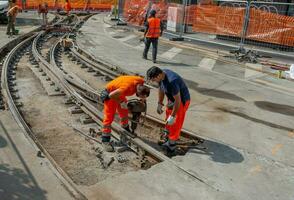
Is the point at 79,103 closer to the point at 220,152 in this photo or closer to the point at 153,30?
the point at 220,152

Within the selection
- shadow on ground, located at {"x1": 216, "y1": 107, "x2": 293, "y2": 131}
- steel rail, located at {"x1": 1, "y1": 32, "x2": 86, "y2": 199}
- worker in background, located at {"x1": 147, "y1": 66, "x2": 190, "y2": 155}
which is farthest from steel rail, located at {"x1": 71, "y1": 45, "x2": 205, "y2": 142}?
steel rail, located at {"x1": 1, "y1": 32, "x2": 86, "y2": 199}

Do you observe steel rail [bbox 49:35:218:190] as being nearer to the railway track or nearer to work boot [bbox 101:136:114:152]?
the railway track

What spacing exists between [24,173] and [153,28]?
30.3 ft

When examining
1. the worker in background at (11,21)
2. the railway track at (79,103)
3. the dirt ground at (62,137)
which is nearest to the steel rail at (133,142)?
the railway track at (79,103)

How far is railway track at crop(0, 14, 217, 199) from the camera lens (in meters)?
6.14

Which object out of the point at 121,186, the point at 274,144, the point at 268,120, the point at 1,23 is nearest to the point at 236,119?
the point at 268,120

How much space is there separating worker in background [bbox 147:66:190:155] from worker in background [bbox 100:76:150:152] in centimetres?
35

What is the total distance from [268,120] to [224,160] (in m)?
2.73

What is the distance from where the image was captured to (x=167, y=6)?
71.2ft

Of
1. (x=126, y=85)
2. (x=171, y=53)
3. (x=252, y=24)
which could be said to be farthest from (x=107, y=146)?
(x=252, y=24)

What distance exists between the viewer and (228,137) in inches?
287

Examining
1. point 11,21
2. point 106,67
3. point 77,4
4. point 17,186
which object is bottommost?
point 17,186

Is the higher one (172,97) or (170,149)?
(172,97)

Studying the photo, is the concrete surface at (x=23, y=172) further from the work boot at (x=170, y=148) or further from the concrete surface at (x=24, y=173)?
the work boot at (x=170, y=148)
